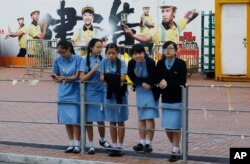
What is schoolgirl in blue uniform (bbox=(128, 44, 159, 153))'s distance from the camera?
918 centimetres

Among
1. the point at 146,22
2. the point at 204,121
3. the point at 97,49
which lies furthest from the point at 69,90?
the point at 146,22

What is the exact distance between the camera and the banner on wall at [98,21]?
21500mm

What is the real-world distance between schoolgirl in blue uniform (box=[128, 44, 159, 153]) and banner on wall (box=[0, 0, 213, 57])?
481 inches

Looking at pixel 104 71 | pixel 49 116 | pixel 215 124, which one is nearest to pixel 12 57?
pixel 49 116

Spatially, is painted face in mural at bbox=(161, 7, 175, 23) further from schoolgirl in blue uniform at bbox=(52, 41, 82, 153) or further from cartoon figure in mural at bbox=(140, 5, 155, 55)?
schoolgirl in blue uniform at bbox=(52, 41, 82, 153)

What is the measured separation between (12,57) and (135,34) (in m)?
5.64

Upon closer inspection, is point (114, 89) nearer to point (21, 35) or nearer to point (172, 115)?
point (172, 115)

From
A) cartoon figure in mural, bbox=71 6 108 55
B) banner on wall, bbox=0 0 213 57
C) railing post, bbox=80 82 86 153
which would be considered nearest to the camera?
railing post, bbox=80 82 86 153

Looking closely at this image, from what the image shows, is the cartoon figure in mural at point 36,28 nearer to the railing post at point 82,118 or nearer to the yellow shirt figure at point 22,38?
the yellow shirt figure at point 22,38

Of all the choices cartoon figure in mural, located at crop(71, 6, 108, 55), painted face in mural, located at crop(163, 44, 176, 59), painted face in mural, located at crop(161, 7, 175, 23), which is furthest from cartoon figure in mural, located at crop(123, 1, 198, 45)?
painted face in mural, located at crop(163, 44, 176, 59)

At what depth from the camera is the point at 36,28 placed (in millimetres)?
24391

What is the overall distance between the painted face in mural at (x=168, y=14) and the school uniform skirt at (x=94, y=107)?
Answer: 12356mm

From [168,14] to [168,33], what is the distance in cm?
64

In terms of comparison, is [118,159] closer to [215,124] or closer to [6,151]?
[6,151]
